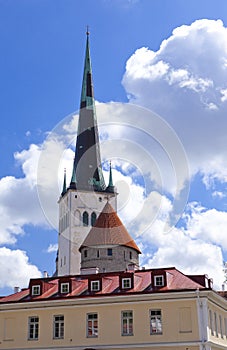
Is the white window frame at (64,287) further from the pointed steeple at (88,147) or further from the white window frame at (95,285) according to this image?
the pointed steeple at (88,147)

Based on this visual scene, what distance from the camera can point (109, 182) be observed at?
101 meters

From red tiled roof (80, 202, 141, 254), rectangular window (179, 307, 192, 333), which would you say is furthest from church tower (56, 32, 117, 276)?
rectangular window (179, 307, 192, 333)

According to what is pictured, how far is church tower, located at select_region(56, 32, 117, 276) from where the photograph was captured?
9350 cm

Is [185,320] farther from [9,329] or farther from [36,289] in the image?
[9,329]

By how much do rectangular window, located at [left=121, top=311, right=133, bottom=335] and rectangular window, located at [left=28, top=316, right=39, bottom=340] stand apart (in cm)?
625

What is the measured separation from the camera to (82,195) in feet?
316

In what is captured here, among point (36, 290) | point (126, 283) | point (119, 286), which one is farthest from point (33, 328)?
point (126, 283)

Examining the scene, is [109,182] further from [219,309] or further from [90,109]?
[219,309]

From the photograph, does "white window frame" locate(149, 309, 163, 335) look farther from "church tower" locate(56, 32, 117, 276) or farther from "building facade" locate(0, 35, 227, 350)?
"church tower" locate(56, 32, 117, 276)

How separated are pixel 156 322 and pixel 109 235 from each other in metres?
31.5

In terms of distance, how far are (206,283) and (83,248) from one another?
103 ft

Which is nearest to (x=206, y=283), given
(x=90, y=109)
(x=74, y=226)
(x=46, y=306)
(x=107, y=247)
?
(x=46, y=306)

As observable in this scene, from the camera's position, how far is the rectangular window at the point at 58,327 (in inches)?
1548

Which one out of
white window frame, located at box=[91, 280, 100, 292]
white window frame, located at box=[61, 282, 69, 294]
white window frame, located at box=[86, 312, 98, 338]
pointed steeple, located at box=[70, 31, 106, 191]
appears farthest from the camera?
pointed steeple, located at box=[70, 31, 106, 191]
